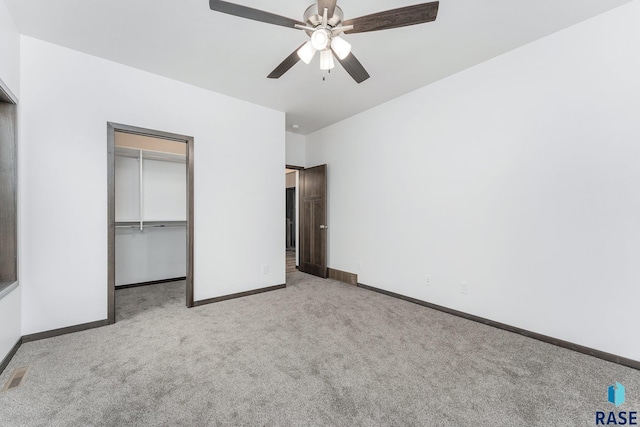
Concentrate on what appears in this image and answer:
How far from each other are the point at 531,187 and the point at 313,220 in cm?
341

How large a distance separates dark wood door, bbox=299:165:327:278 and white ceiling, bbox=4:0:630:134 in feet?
6.21

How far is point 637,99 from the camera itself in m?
2.11

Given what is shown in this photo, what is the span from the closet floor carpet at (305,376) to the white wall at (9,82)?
0.19 metres

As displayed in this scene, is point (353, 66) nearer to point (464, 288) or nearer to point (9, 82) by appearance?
point (464, 288)

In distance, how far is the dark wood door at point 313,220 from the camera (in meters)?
4.93

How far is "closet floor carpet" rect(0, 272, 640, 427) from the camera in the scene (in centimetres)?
158

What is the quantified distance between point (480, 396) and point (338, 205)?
3.38 meters

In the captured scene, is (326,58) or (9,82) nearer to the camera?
(326,58)

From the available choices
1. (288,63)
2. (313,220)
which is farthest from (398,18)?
(313,220)

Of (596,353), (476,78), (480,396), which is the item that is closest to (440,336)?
(480,396)

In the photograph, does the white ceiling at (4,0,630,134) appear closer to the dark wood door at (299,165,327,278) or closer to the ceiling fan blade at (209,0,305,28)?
the ceiling fan blade at (209,0,305,28)

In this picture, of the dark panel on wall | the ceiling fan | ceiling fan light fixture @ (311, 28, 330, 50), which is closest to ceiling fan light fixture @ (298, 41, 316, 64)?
the ceiling fan

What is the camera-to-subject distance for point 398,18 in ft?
5.85

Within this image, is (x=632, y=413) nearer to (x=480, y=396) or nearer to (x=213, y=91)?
(x=480, y=396)
